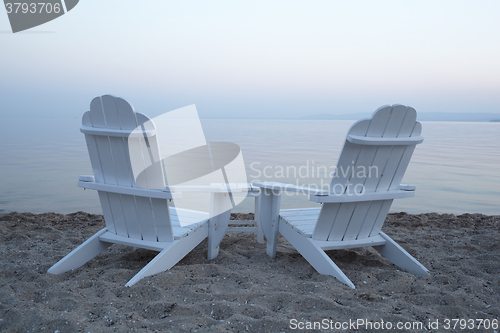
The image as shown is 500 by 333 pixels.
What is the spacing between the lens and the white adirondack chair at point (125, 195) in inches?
77.7

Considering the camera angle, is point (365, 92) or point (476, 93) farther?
point (365, 92)

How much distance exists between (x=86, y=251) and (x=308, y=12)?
10.2 metres

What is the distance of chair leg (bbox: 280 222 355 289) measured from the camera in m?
2.01

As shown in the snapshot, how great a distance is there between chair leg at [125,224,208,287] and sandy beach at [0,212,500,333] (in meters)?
0.06

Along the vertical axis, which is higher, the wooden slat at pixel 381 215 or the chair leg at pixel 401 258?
the wooden slat at pixel 381 215

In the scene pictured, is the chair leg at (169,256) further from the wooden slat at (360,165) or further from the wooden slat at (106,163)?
the wooden slat at (360,165)

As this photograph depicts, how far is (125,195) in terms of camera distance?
2.17 meters

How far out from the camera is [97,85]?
16875mm

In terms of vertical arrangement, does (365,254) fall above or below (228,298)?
below

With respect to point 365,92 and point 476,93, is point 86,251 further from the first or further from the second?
point 476,93

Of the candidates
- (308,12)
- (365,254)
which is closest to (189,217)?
(365,254)

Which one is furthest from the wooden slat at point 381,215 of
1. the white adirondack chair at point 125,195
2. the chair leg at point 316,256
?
the white adirondack chair at point 125,195

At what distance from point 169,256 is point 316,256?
42.6 inches

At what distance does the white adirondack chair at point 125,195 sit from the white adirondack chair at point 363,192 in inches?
31.8
